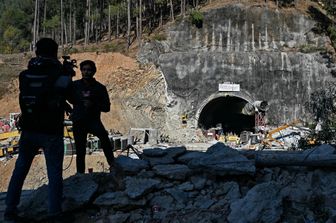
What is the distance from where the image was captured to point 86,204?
4.79 metres

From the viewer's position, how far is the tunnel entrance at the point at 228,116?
3106 cm

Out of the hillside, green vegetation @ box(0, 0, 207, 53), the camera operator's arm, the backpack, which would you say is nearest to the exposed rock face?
green vegetation @ box(0, 0, 207, 53)

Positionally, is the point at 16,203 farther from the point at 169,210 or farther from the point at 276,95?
the point at 276,95

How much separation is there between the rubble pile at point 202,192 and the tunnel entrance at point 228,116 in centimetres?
2513

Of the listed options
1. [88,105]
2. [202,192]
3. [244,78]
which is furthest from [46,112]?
[244,78]

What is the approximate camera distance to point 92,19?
4100 centimetres

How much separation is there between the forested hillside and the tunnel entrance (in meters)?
6.21

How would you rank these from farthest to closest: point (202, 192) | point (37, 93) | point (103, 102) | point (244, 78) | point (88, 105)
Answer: point (244, 78)
point (103, 102)
point (88, 105)
point (202, 192)
point (37, 93)

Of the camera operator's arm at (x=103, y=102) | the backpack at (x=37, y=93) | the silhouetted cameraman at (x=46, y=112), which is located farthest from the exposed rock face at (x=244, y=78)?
the backpack at (x=37, y=93)

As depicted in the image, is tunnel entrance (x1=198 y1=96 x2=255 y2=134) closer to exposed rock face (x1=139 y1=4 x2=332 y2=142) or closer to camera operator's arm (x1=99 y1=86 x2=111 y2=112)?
exposed rock face (x1=139 y1=4 x2=332 y2=142)

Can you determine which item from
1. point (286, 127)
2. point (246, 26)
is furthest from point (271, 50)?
point (286, 127)

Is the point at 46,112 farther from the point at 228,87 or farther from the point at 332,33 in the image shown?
the point at 332,33

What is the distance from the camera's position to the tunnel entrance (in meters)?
31.1

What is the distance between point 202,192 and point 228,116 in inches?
1172
